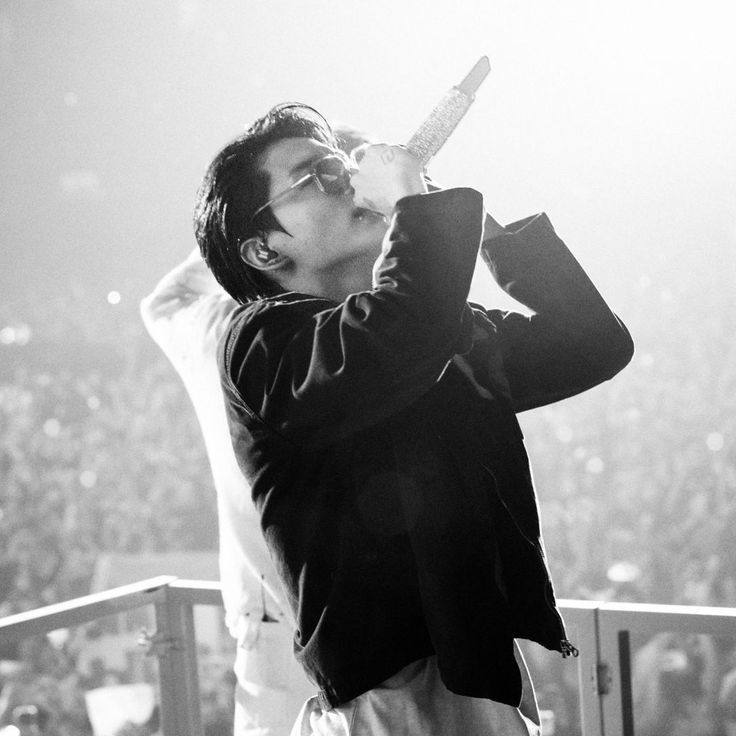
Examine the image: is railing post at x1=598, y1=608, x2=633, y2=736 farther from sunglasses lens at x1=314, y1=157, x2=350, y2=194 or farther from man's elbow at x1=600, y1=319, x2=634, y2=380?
sunglasses lens at x1=314, y1=157, x2=350, y2=194

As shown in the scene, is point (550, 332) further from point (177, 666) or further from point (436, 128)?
point (177, 666)

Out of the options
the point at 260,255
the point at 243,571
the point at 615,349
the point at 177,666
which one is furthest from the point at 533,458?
the point at 260,255

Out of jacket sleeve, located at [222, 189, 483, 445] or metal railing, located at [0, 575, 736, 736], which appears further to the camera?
metal railing, located at [0, 575, 736, 736]

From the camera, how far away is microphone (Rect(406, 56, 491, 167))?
71 centimetres

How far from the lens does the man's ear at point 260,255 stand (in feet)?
2.53

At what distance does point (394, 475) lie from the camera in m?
0.69

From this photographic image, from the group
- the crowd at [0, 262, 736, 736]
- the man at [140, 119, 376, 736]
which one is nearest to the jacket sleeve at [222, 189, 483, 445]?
the man at [140, 119, 376, 736]

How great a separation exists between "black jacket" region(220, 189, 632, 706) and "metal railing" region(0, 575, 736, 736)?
18.5 inches

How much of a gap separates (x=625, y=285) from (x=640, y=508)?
254 centimetres

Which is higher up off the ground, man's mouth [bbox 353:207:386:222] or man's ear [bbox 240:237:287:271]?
man's mouth [bbox 353:207:386:222]

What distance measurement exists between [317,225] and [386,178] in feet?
0.26

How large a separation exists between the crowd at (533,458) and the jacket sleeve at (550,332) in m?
3.15

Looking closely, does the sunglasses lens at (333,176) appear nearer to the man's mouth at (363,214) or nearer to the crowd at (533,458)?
the man's mouth at (363,214)

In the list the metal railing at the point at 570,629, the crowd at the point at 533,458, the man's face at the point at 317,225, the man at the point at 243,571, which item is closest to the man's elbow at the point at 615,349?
the man's face at the point at 317,225
